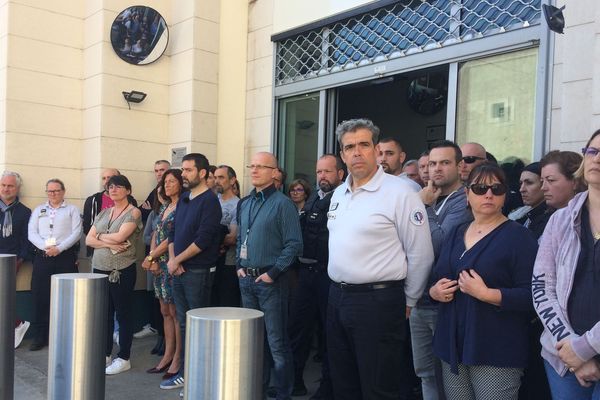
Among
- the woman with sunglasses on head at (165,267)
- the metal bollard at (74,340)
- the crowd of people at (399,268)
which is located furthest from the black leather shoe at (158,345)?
the metal bollard at (74,340)

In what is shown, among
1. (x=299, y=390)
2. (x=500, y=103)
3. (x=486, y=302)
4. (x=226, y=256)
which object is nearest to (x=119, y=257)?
(x=226, y=256)

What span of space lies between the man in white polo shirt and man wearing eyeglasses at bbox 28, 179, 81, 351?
4.03 metres

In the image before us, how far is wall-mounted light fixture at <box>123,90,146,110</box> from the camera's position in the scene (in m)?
6.59

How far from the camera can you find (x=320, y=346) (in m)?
5.45

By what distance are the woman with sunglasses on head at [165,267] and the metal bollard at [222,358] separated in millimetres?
2592

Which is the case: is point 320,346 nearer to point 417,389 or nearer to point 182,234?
point 417,389

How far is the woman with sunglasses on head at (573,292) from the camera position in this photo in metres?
2.17

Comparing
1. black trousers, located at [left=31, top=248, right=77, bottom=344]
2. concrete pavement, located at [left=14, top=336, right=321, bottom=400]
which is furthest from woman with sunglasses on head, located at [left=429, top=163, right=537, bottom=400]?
black trousers, located at [left=31, top=248, right=77, bottom=344]

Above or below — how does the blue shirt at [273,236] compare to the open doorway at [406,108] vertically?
below

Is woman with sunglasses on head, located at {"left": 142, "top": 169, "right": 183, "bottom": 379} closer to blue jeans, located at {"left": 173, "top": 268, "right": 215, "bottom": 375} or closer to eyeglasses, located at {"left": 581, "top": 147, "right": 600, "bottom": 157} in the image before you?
blue jeans, located at {"left": 173, "top": 268, "right": 215, "bottom": 375}

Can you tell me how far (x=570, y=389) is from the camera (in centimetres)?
229

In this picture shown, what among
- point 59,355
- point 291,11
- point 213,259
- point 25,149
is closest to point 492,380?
point 59,355

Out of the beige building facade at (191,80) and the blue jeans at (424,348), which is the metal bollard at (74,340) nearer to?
the blue jeans at (424,348)

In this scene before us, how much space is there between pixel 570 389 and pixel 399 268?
99 cm
